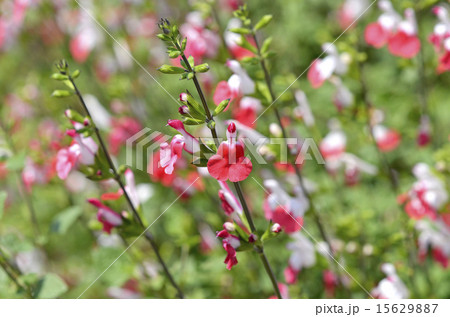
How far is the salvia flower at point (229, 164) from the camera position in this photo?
89cm

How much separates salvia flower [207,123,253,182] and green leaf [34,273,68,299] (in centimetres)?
63

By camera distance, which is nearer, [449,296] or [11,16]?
[449,296]

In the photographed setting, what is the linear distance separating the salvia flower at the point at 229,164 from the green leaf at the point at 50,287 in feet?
2.08

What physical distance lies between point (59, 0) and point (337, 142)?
1587mm

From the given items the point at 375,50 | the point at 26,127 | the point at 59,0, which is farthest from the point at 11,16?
the point at 375,50

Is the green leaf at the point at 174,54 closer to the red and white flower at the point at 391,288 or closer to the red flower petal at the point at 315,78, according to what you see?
the red flower petal at the point at 315,78

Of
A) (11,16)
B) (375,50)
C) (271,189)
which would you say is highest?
(11,16)

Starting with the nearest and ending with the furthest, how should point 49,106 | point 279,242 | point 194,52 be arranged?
1. point 194,52
2. point 279,242
3. point 49,106

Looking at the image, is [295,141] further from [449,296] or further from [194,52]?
[449,296]

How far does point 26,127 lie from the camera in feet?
10.2

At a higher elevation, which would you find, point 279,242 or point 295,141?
point 295,141

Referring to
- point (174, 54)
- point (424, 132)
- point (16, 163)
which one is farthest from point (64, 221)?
point (424, 132)

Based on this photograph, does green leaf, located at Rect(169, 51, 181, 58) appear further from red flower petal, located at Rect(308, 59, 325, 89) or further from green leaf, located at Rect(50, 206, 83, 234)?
green leaf, located at Rect(50, 206, 83, 234)

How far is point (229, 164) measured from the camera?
903 millimetres
